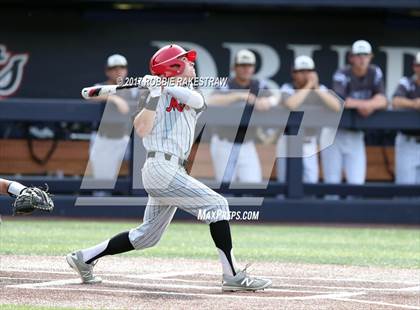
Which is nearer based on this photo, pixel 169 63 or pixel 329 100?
pixel 169 63

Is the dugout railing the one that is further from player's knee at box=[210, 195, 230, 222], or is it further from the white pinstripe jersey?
player's knee at box=[210, 195, 230, 222]

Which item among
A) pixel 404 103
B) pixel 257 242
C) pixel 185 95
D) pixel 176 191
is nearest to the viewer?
pixel 185 95

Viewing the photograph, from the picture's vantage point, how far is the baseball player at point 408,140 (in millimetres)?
13266

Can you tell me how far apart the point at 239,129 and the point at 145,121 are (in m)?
6.23

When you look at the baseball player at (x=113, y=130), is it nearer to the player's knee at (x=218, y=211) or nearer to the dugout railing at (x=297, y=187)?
the dugout railing at (x=297, y=187)

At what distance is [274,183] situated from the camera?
13.1 m

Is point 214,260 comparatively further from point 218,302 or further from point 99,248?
point 218,302

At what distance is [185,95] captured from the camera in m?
6.79

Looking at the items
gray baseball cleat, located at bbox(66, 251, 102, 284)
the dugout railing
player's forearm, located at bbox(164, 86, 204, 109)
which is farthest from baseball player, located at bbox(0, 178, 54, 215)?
the dugout railing

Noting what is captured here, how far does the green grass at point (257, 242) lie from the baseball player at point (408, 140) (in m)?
0.97

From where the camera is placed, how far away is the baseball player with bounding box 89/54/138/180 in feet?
42.0

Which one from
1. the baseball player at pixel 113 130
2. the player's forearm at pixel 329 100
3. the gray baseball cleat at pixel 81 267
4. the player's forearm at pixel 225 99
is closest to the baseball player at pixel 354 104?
the player's forearm at pixel 329 100

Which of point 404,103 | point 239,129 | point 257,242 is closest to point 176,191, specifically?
point 257,242

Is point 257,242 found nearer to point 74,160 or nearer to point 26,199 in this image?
point 74,160
